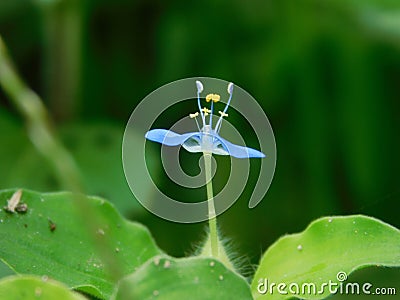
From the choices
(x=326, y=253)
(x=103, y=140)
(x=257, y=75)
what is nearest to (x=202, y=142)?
(x=326, y=253)

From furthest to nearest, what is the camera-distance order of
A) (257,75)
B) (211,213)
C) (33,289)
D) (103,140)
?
(257,75), (103,140), (211,213), (33,289)

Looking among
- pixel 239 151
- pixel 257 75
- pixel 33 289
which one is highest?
pixel 257 75

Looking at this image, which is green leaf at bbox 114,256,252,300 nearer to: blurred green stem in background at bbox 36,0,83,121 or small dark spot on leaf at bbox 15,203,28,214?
small dark spot on leaf at bbox 15,203,28,214

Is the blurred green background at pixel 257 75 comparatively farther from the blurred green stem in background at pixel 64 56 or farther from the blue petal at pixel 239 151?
the blue petal at pixel 239 151

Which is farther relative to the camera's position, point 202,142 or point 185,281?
point 202,142

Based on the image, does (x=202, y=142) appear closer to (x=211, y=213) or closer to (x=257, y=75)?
(x=211, y=213)

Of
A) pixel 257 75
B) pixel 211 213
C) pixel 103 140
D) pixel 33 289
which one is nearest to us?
pixel 33 289
